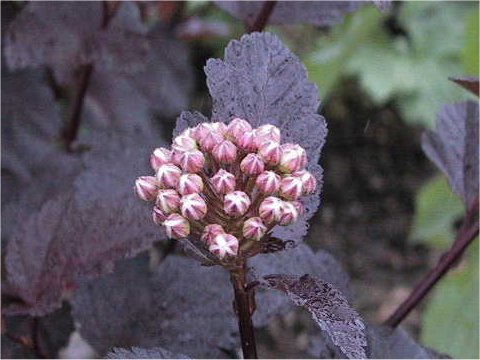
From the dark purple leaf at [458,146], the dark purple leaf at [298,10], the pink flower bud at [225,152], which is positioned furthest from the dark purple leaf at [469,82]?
the pink flower bud at [225,152]

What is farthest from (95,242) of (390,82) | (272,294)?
(390,82)

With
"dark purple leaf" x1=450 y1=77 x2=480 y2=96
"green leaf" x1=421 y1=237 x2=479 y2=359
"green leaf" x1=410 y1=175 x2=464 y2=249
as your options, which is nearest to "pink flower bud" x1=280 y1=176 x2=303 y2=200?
"dark purple leaf" x1=450 y1=77 x2=480 y2=96

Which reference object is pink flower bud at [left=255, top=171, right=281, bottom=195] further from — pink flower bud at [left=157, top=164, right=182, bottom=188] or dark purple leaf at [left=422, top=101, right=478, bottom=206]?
dark purple leaf at [left=422, top=101, right=478, bottom=206]

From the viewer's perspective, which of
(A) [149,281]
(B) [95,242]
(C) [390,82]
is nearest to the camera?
(B) [95,242]

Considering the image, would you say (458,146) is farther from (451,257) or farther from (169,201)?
(169,201)

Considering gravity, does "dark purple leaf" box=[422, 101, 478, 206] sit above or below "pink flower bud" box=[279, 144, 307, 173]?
below

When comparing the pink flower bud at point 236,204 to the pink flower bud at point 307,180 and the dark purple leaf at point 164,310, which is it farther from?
the dark purple leaf at point 164,310

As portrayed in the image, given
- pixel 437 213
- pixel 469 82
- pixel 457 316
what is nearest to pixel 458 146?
pixel 469 82

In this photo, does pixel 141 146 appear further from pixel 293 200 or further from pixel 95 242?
pixel 293 200
